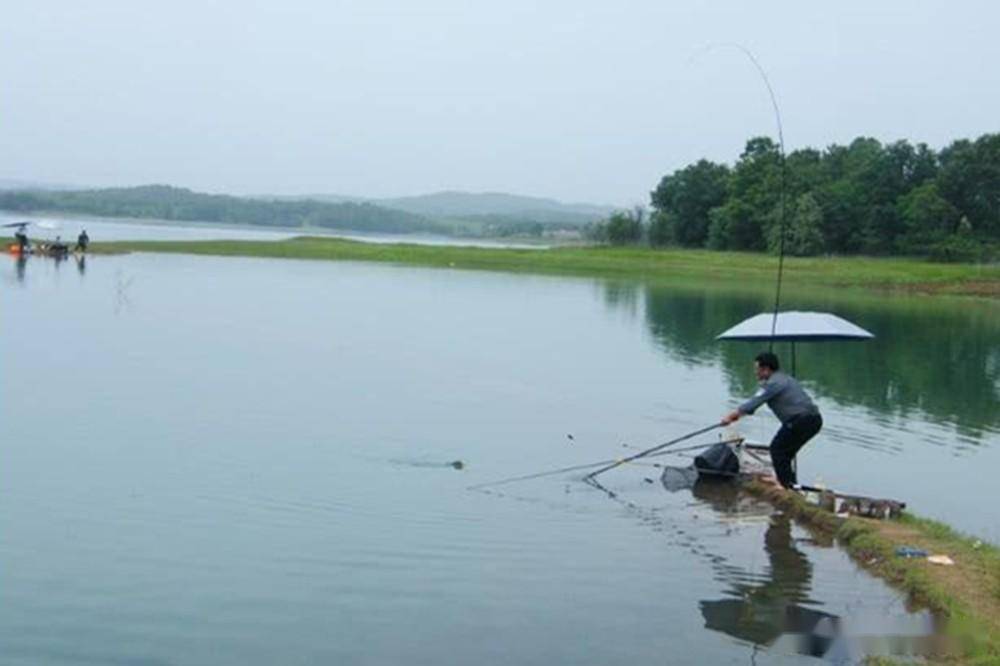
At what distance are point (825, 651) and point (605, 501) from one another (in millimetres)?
5637

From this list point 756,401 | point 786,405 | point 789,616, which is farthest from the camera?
point 786,405

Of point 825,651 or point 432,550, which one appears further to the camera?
point 432,550

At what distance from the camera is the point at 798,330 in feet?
52.6

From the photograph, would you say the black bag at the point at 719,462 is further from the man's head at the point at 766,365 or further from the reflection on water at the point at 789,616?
the reflection on water at the point at 789,616

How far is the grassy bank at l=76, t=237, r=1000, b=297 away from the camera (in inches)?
2955

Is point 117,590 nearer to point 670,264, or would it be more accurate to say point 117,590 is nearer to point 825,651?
point 825,651

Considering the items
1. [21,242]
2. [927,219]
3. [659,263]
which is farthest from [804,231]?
[21,242]

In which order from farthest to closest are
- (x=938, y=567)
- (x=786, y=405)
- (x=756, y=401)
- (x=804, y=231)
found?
(x=804, y=231) < (x=786, y=405) < (x=756, y=401) < (x=938, y=567)

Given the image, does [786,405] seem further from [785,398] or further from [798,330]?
[798,330]

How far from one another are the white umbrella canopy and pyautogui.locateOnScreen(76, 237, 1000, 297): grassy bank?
58830 mm

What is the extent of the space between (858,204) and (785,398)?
86.8 metres

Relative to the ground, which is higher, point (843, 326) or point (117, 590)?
point (843, 326)

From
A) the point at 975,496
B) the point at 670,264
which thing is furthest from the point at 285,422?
the point at 670,264

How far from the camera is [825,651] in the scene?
10234mm
